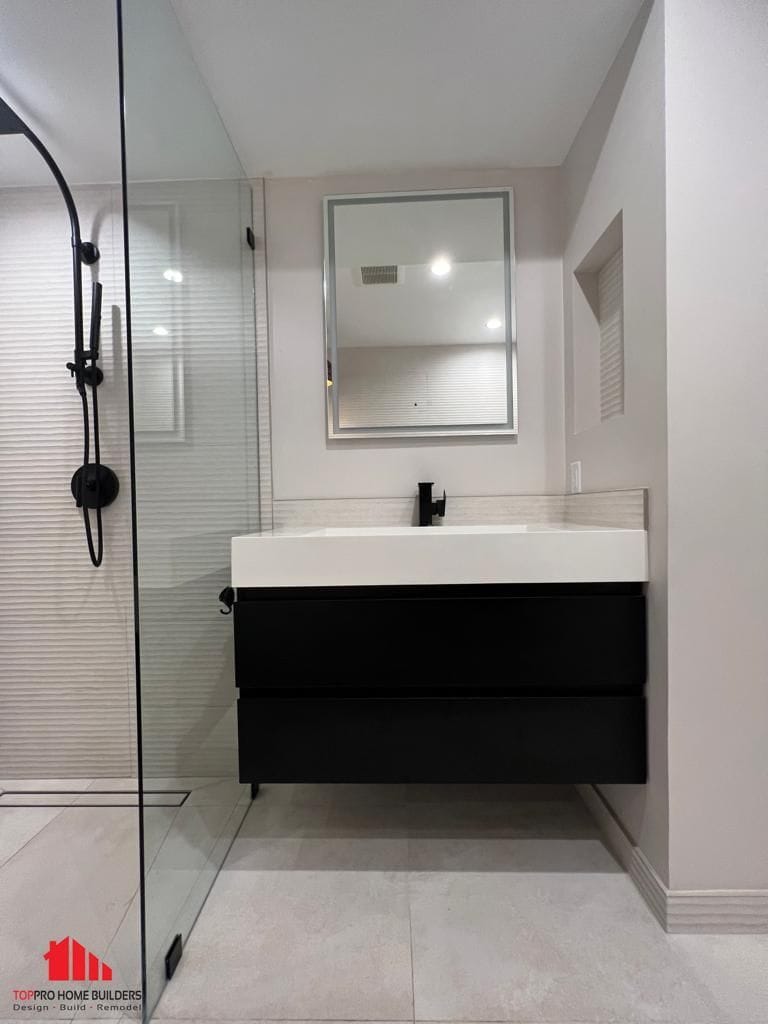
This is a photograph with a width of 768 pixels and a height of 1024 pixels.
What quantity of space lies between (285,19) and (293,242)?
25.8 inches

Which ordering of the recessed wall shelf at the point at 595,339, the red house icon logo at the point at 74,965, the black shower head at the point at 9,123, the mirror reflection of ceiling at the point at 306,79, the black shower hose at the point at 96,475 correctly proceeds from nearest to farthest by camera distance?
1. the red house icon logo at the point at 74,965
2. the mirror reflection of ceiling at the point at 306,79
3. the black shower head at the point at 9,123
4. the recessed wall shelf at the point at 595,339
5. the black shower hose at the point at 96,475

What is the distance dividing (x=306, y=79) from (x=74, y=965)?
227cm

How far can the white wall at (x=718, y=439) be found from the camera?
1.19m

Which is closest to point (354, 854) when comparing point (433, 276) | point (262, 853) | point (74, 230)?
point (262, 853)

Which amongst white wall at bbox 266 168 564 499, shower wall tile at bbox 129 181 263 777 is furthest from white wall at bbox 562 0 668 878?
shower wall tile at bbox 129 181 263 777

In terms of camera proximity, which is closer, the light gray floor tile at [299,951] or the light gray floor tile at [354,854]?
the light gray floor tile at [299,951]

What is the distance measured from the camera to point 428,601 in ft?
4.22

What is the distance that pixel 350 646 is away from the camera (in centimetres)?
128

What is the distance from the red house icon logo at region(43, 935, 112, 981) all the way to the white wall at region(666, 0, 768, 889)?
1291mm

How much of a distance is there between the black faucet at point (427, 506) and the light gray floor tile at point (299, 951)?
1.03 meters

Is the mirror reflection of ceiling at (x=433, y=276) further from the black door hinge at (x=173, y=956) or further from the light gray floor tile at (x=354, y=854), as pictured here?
the black door hinge at (x=173, y=956)

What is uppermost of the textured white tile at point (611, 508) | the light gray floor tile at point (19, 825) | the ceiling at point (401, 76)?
the ceiling at point (401, 76)

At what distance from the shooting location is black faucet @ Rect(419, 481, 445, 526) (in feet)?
5.96

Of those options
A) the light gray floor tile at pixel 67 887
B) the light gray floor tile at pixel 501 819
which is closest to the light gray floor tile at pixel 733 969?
the light gray floor tile at pixel 501 819
